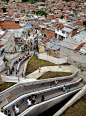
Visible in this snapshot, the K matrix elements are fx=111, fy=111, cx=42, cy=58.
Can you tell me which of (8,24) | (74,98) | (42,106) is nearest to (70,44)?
(74,98)

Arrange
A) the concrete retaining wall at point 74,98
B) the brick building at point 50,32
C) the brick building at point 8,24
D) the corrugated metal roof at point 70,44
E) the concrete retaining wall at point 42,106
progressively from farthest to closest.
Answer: the brick building at point 8,24 < the brick building at point 50,32 < the corrugated metal roof at point 70,44 < the concrete retaining wall at point 74,98 < the concrete retaining wall at point 42,106

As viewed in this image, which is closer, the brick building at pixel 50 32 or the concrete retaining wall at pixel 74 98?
the concrete retaining wall at pixel 74 98

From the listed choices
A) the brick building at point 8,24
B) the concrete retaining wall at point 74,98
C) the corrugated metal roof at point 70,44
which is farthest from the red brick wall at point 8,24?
the concrete retaining wall at point 74,98

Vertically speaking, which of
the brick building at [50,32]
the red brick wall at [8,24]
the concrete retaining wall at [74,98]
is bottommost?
the concrete retaining wall at [74,98]

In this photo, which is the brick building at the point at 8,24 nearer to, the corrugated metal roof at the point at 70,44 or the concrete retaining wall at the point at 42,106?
the corrugated metal roof at the point at 70,44

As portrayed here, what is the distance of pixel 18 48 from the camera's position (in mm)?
32281

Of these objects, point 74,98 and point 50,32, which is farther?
A: point 50,32

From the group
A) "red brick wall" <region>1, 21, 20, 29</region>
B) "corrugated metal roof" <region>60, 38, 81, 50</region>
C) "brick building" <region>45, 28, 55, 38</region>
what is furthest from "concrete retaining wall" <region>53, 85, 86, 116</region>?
"red brick wall" <region>1, 21, 20, 29</region>

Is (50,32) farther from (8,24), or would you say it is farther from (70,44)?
(8,24)

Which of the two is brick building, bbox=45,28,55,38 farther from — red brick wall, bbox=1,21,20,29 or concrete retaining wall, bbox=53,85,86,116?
concrete retaining wall, bbox=53,85,86,116

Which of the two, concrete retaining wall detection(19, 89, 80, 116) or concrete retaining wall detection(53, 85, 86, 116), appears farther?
concrete retaining wall detection(53, 85, 86, 116)

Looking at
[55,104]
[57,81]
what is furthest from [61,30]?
[55,104]

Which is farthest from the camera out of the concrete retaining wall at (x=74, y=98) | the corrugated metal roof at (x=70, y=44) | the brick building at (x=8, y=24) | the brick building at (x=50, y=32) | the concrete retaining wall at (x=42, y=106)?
the brick building at (x=8, y=24)

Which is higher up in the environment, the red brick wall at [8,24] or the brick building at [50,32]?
the red brick wall at [8,24]
